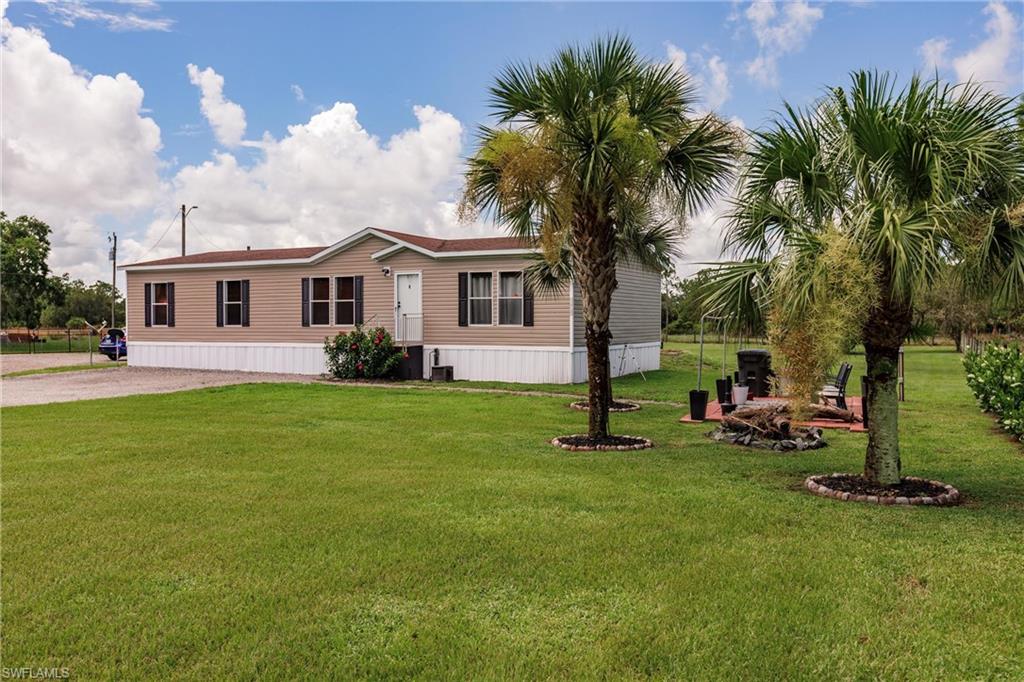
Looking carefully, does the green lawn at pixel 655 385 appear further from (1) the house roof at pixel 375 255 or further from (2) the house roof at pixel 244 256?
(2) the house roof at pixel 244 256

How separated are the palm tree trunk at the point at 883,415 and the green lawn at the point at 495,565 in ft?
2.13

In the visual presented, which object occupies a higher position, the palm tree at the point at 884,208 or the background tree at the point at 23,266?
the background tree at the point at 23,266

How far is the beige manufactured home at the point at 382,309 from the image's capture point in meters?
18.0

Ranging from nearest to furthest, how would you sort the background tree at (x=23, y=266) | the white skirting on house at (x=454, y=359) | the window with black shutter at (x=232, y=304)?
the white skirting on house at (x=454, y=359)
the window with black shutter at (x=232, y=304)
the background tree at (x=23, y=266)

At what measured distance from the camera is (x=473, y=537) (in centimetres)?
508

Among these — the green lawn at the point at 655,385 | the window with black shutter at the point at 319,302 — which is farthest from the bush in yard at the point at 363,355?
the window with black shutter at the point at 319,302

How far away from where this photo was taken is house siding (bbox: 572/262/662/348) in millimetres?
17938

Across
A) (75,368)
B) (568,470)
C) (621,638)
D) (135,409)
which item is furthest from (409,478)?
(75,368)

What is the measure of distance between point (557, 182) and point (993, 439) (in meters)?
6.66

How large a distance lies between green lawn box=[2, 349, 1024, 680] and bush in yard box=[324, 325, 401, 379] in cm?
980

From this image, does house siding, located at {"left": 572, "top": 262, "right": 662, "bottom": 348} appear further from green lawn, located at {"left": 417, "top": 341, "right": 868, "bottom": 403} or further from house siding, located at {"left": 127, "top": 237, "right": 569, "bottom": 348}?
green lawn, located at {"left": 417, "top": 341, "right": 868, "bottom": 403}

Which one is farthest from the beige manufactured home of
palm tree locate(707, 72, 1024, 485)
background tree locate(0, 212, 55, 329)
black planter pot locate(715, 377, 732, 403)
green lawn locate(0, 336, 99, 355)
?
background tree locate(0, 212, 55, 329)

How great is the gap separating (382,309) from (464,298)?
254 cm

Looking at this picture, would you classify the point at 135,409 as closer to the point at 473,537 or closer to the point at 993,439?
the point at 473,537
